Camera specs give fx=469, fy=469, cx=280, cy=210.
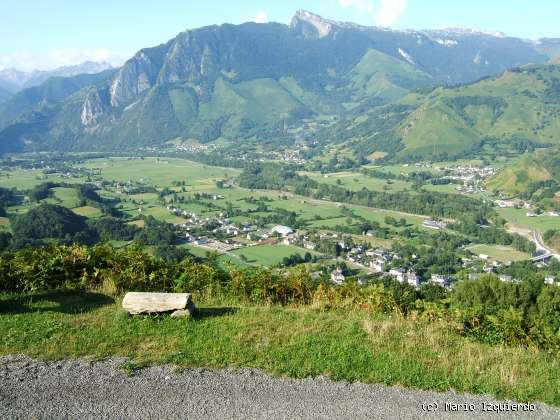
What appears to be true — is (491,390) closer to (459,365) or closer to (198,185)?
(459,365)

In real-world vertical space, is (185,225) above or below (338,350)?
below

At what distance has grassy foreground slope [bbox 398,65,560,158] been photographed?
6078 inches

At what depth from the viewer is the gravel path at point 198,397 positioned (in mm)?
7609

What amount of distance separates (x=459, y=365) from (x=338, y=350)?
2.37m

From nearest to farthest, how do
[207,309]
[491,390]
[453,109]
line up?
[491,390], [207,309], [453,109]

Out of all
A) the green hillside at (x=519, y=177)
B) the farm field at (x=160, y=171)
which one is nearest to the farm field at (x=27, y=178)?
the farm field at (x=160, y=171)

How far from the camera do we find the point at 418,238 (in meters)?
65.4

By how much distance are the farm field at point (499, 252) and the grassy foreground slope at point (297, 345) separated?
159 ft

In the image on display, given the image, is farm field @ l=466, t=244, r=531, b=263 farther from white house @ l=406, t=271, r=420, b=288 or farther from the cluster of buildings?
the cluster of buildings

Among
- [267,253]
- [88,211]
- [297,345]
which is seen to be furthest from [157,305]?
[88,211]

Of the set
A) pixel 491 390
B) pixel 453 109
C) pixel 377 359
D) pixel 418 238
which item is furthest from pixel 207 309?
A: pixel 453 109

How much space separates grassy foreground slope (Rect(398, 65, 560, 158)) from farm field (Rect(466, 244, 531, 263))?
93.2 m

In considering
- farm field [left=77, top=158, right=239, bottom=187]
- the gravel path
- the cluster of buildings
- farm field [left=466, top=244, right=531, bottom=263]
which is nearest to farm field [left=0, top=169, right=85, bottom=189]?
farm field [left=77, top=158, right=239, bottom=187]

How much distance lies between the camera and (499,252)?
190ft
